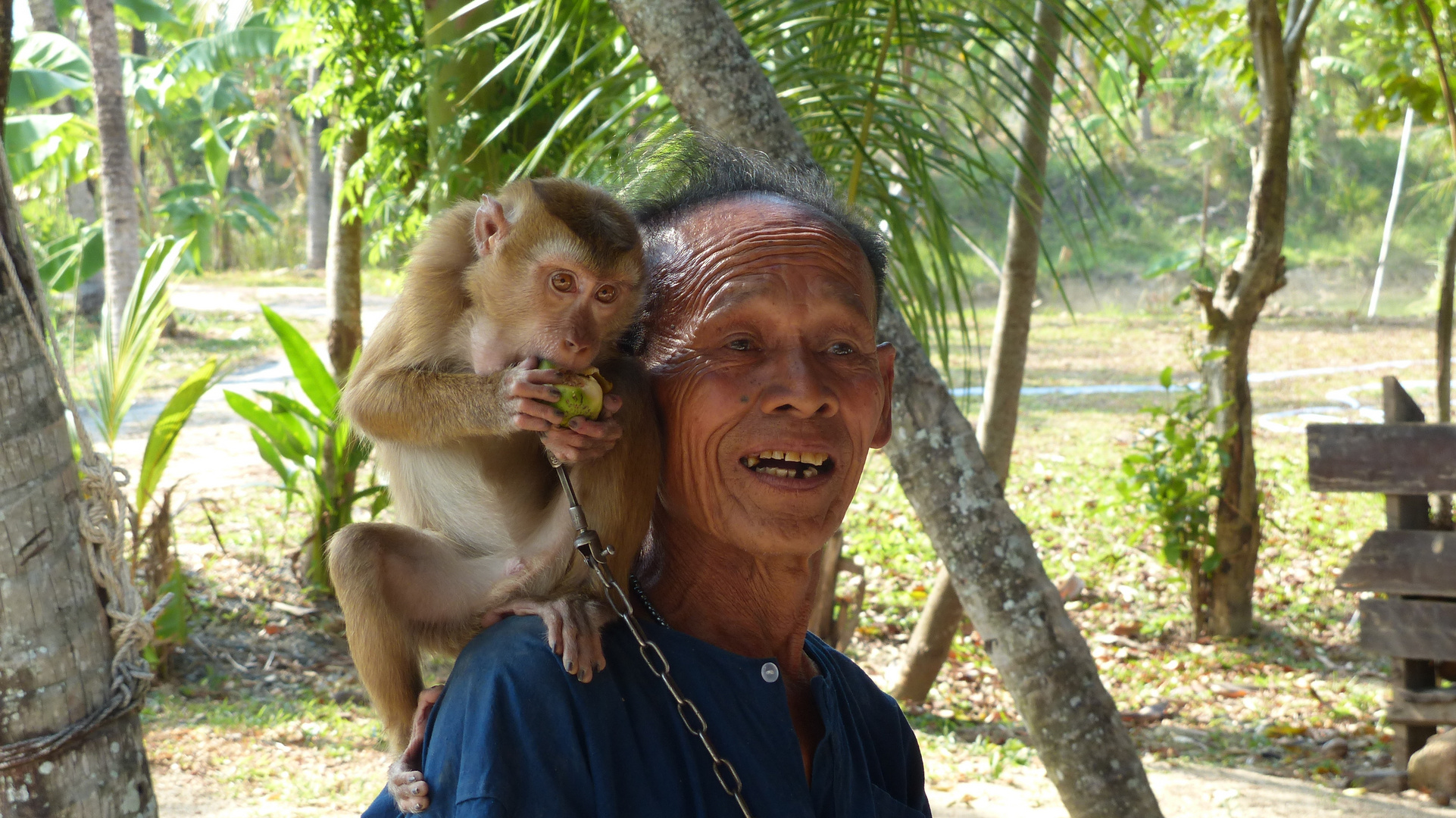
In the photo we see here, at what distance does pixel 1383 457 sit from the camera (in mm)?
5863

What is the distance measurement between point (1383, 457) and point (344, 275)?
6.11 m

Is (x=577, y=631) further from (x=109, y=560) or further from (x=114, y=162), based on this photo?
(x=114, y=162)

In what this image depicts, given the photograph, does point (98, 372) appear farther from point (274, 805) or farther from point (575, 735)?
point (575, 735)

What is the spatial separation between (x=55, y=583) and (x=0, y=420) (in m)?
0.30

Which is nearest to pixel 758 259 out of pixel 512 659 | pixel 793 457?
pixel 793 457

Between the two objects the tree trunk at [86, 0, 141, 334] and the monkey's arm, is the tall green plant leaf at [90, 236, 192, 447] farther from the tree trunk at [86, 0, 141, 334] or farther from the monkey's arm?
the tree trunk at [86, 0, 141, 334]

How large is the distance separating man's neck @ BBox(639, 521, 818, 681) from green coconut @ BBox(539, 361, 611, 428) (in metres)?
0.31

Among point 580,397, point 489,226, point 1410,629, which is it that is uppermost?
point 489,226

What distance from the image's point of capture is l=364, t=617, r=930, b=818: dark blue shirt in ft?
4.97

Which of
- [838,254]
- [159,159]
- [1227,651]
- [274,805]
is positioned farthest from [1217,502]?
[159,159]

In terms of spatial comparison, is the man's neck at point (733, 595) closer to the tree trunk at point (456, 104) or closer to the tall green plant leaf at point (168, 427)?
the tree trunk at point (456, 104)

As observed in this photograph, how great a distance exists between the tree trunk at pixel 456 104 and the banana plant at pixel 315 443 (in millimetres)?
2012

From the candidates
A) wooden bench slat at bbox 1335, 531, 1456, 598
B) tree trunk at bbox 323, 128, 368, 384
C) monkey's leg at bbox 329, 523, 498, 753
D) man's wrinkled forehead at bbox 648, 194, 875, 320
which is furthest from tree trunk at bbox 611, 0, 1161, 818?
tree trunk at bbox 323, 128, 368, 384

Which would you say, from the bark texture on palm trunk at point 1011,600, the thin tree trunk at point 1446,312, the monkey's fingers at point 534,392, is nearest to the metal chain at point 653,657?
the monkey's fingers at point 534,392
